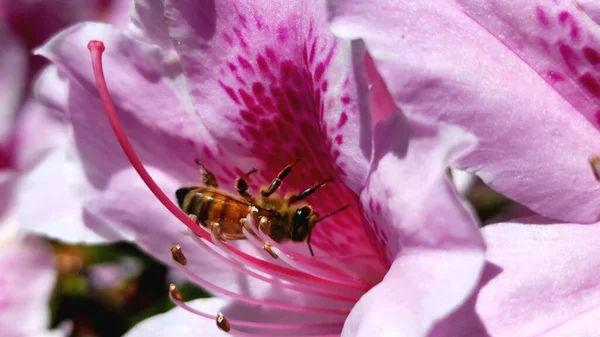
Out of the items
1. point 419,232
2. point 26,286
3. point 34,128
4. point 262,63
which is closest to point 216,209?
point 262,63

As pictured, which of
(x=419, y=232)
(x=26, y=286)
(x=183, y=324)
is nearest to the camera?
(x=419, y=232)

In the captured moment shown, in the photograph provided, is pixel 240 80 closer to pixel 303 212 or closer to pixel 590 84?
pixel 303 212

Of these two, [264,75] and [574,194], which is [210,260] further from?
[574,194]

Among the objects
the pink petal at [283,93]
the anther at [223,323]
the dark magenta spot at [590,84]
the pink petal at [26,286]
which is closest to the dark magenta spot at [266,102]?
the pink petal at [283,93]

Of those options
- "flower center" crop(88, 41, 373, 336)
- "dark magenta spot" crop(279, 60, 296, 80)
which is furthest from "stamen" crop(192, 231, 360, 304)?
"dark magenta spot" crop(279, 60, 296, 80)

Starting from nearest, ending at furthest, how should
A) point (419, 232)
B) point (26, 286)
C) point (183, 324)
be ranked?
1. point (419, 232)
2. point (183, 324)
3. point (26, 286)

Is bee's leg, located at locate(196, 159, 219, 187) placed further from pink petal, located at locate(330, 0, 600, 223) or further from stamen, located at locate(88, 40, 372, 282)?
pink petal, located at locate(330, 0, 600, 223)

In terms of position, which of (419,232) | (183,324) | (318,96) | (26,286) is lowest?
(26,286)

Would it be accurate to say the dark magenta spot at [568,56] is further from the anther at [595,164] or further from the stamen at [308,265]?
the stamen at [308,265]
